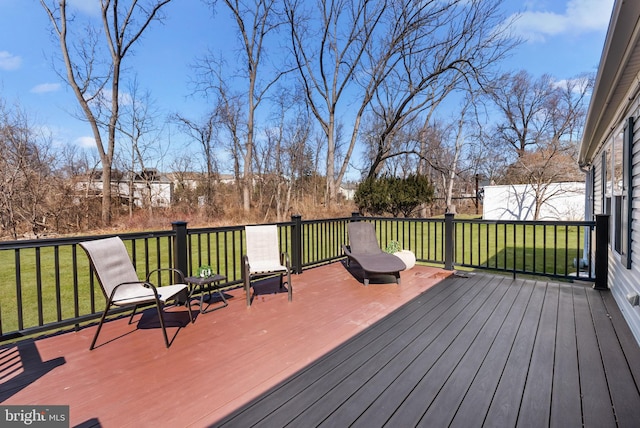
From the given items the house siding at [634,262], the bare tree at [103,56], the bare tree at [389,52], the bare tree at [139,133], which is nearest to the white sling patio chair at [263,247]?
the house siding at [634,262]

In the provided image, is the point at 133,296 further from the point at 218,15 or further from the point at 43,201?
the point at 218,15

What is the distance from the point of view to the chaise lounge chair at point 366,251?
461 cm

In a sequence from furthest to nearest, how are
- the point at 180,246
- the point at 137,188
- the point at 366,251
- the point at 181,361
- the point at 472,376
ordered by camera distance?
the point at 137,188
the point at 366,251
the point at 180,246
the point at 181,361
the point at 472,376

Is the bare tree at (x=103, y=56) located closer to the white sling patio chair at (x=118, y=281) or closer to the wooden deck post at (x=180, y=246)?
the wooden deck post at (x=180, y=246)

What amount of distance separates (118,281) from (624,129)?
5.48 metres

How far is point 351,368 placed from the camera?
2238 millimetres

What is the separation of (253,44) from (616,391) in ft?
55.3

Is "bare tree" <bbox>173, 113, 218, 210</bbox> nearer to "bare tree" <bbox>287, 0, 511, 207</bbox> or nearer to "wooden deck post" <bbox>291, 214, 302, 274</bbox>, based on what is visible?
"bare tree" <bbox>287, 0, 511, 207</bbox>

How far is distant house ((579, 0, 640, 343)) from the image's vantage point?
2.16 meters

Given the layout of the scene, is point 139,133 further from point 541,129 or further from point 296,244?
point 541,129

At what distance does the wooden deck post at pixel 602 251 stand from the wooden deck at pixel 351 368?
23.0 inches

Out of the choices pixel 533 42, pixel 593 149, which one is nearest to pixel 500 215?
pixel 533 42

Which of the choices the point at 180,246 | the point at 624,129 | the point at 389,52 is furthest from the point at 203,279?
the point at 389,52

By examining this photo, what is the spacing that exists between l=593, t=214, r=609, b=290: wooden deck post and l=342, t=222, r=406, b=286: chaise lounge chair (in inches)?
103
